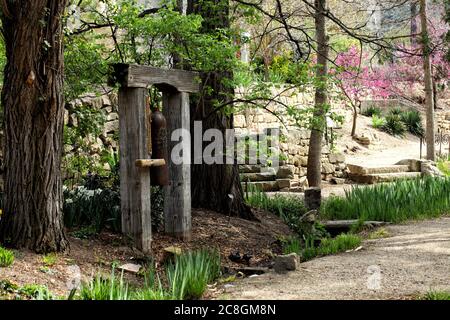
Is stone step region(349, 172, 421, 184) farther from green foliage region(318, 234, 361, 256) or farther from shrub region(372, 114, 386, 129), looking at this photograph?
green foliage region(318, 234, 361, 256)

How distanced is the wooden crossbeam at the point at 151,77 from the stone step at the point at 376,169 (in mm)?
9389

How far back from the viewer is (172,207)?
788 cm

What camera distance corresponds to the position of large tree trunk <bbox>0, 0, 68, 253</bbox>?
6.09 metres

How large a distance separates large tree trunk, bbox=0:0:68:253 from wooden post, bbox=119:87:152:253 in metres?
0.95

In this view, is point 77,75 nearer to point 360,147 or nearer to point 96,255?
point 96,255

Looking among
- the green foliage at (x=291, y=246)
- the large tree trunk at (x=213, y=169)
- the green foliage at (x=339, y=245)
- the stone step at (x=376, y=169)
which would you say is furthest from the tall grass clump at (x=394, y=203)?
the stone step at (x=376, y=169)

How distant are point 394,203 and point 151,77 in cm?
487

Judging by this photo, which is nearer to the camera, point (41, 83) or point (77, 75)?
point (41, 83)

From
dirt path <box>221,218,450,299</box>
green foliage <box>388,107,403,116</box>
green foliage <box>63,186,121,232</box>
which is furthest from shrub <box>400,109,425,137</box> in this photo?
green foliage <box>63,186,121,232</box>

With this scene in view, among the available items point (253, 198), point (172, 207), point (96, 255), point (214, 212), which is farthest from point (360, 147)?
point (96, 255)

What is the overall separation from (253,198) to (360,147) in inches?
400

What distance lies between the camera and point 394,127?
23031 millimetres

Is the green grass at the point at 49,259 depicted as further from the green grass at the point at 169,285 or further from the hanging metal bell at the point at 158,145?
the hanging metal bell at the point at 158,145
